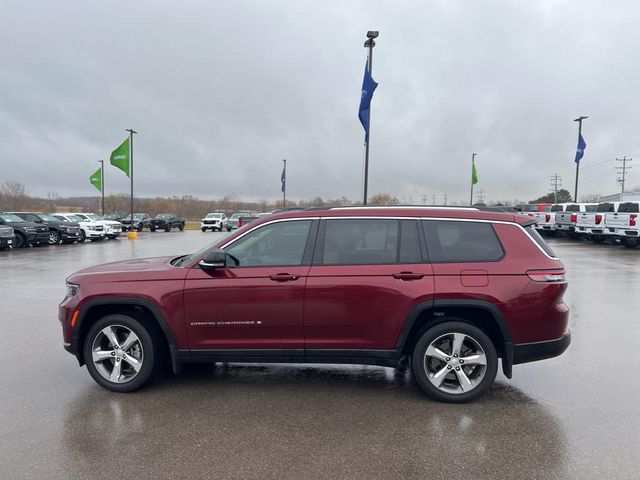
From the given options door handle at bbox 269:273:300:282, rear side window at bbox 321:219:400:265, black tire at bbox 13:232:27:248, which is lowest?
black tire at bbox 13:232:27:248

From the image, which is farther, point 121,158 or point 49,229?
point 121,158

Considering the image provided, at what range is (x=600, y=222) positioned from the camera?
73.6ft

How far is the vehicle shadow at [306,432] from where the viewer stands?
127 inches

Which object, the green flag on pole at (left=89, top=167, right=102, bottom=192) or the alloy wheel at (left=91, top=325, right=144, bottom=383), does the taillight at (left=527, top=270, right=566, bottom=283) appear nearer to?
the alloy wheel at (left=91, top=325, right=144, bottom=383)

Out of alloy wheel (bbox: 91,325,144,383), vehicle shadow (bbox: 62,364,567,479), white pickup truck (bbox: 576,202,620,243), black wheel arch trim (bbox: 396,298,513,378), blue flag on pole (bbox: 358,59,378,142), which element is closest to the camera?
→ vehicle shadow (bbox: 62,364,567,479)

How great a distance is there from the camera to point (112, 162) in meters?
30.6

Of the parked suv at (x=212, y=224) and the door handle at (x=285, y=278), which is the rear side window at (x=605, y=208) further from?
the parked suv at (x=212, y=224)

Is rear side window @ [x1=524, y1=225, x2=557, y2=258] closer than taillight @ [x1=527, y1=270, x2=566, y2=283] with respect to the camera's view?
No

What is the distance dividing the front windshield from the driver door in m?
22.8

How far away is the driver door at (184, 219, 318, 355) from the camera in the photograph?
4.29m

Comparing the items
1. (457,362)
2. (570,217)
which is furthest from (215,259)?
(570,217)

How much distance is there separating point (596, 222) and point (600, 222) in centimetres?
24

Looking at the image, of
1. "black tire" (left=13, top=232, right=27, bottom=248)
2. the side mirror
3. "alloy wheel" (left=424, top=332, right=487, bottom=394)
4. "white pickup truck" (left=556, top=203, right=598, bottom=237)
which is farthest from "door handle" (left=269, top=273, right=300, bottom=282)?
"white pickup truck" (left=556, top=203, right=598, bottom=237)

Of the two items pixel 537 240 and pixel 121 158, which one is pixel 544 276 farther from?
pixel 121 158
